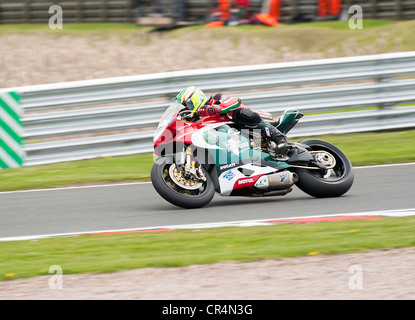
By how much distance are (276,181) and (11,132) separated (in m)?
4.71

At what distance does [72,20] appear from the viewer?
3528 centimetres

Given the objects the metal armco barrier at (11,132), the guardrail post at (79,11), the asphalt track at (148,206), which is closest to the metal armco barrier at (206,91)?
the metal armco barrier at (11,132)

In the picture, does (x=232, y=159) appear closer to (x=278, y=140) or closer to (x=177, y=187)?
(x=278, y=140)

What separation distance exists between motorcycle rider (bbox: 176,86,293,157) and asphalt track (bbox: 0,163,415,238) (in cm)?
74

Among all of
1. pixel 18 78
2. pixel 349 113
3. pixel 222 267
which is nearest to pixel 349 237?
pixel 222 267

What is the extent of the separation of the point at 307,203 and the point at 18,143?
490cm

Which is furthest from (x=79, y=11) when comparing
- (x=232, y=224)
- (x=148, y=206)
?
(x=232, y=224)

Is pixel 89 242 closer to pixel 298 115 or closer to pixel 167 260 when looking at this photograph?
pixel 167 260

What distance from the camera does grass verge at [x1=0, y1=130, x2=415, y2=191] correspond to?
33.0ft

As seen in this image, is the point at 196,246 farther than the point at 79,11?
No

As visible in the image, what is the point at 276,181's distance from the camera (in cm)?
797

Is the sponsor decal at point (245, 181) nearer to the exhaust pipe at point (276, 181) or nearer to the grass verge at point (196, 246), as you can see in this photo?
the exhaust pipe at point (276, 181)

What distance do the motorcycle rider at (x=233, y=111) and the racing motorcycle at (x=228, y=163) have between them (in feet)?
0.24

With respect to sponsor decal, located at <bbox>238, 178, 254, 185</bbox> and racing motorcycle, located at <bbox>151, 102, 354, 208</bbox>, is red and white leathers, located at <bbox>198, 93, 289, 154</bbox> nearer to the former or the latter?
racing motorcycle, located at <bbox>151, 102, 354, 208</bbox>
